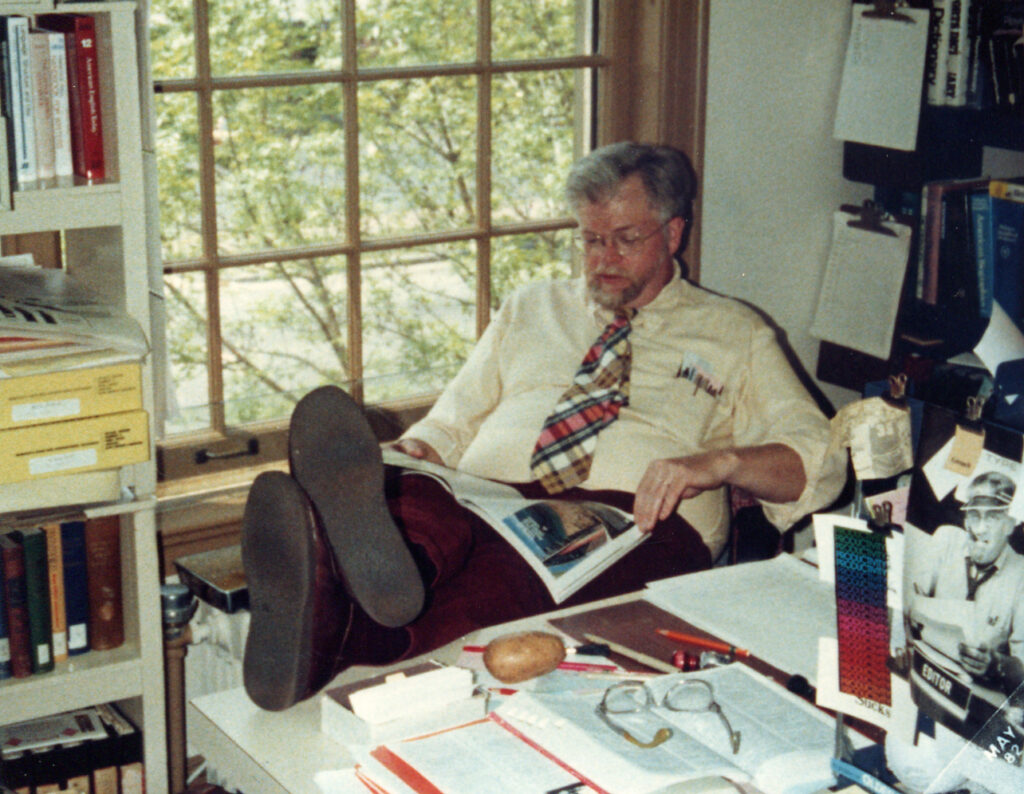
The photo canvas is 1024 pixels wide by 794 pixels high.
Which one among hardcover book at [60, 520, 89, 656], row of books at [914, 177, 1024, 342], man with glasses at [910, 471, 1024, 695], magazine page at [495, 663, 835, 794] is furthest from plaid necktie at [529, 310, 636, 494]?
man with glasses at [910, 471, 1024, 695]

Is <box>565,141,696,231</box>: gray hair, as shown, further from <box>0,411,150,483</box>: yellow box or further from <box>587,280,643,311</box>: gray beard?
<box>0,411,150,483</box>: yellow box

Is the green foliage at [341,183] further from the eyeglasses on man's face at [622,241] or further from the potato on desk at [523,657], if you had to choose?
the potato on desk at [523,657]

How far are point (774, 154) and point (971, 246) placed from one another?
1.43ft

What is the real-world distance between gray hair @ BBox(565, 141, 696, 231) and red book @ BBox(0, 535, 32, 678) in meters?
1.12

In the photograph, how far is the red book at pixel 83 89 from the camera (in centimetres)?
174

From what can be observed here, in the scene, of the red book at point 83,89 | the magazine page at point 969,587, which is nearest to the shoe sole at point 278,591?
the red book at point 83,89

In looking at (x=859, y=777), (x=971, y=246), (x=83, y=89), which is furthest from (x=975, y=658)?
(x=971, y=246)

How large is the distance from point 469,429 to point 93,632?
2.50 ft

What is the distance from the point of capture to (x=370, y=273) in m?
2.42

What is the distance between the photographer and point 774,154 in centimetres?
271

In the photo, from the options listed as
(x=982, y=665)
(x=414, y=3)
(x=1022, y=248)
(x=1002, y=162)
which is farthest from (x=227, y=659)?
(x=1002, y=162)

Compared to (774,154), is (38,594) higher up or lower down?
lower down

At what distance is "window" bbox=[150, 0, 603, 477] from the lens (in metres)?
2.20

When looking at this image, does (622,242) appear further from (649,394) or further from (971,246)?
(971,246)
